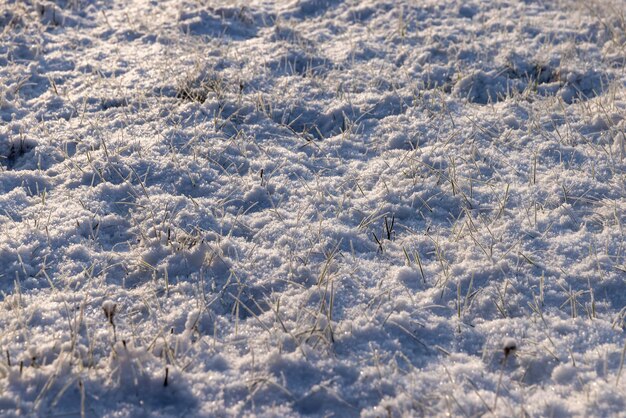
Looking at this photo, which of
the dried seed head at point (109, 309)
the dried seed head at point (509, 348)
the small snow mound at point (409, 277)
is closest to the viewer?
the dried seed head at point (509, 348)

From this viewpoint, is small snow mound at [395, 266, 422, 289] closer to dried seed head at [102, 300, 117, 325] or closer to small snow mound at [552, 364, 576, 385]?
small snow mound at [552, 364, 576, 385]

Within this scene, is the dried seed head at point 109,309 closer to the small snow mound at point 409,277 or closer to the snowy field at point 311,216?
the snowy field at point 311,216

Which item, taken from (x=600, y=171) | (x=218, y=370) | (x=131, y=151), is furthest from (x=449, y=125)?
(x=218, y=370)

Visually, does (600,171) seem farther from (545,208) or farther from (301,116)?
(301,116)

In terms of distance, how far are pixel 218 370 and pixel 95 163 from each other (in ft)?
6.19

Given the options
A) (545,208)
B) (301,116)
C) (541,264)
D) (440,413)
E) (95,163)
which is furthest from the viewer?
(301,116)

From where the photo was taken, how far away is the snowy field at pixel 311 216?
2740mm

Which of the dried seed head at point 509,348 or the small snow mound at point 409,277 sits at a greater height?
the dried seed head at point 509,348

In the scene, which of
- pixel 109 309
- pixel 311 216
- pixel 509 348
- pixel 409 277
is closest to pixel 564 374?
pixel 509 348

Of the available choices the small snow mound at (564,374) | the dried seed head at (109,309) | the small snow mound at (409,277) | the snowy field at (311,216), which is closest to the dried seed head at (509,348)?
the snowy field at (311,216)

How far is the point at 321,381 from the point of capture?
2.74 metres

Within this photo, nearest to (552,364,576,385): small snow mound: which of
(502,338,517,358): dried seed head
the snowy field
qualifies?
the snowy field

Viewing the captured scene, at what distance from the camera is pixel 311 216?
372cm

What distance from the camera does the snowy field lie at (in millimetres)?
2740
